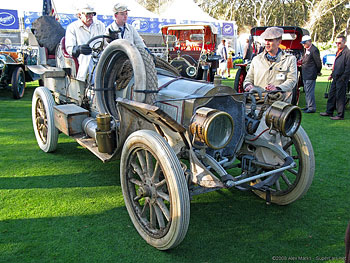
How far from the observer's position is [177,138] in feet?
9.19

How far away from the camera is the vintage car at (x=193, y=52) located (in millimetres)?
10938

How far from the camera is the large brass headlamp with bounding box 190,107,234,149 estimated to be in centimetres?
230

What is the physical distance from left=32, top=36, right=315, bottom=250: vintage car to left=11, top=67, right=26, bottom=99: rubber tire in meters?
6.05

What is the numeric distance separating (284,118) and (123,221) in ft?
5.64

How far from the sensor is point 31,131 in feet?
19.5

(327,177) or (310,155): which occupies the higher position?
(310,155)

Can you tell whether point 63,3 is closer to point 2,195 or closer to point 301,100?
point 301,100

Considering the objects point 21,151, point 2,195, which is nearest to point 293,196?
point 2,195

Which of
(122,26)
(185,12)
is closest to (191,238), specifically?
(122,26)

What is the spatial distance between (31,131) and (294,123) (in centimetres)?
494

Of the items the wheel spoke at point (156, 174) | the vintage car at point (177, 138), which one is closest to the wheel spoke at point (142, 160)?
the vintage car at point (177, 138)

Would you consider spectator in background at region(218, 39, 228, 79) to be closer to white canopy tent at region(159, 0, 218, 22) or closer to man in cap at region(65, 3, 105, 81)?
white canopy tent at region(159, 0, 218, 22)

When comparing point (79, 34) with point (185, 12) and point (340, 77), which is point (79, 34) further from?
point (185, 12)

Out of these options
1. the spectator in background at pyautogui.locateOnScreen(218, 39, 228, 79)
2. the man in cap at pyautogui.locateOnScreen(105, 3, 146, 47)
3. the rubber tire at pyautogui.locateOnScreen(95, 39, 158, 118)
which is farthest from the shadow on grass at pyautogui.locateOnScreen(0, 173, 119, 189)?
the spectator in background at pyautogui.locateOnScreen(218, 39, 228, 79)
